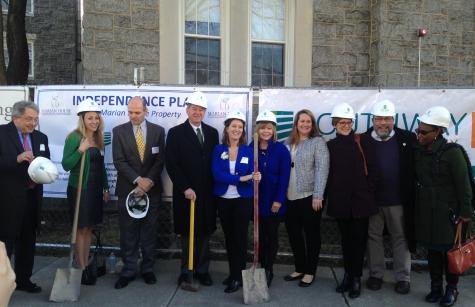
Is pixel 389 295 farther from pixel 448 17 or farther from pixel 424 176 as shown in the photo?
pixel 448 17

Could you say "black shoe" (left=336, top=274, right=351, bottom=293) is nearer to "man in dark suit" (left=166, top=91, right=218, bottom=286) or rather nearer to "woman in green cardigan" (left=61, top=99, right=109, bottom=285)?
"man in dark suit" (left=166, top=91, right=218, bottom=286)

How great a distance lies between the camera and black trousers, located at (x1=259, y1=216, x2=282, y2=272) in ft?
16.4

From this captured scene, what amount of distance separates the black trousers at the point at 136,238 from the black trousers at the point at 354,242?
2.04 meters

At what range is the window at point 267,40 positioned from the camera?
899 centimetres

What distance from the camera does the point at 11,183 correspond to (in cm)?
463

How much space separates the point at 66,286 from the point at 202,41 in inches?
215

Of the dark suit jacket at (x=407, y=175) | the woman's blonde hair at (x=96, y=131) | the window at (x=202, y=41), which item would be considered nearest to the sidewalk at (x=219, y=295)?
the dark suit jacket at (x=407, y=175)

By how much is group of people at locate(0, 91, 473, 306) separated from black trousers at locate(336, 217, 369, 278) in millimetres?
12

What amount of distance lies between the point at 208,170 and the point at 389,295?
2280 millimetres

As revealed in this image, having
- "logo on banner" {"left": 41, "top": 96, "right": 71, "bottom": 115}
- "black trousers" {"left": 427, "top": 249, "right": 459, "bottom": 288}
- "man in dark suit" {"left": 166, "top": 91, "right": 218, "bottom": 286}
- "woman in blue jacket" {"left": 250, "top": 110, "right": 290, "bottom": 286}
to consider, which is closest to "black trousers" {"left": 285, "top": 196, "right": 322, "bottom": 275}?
"woman in blue jacket" {"left": 250, "top": 110, "right": 290, "bottom": 286}

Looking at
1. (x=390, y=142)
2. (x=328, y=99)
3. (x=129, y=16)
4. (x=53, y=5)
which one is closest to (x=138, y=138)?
(x=328, y=99)

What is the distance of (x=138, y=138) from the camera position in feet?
16.9

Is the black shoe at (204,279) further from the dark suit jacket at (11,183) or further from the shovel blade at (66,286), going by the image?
the dark suit jacket at (11,183)

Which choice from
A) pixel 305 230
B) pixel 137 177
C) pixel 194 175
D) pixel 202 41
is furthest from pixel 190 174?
pixel 202 41
